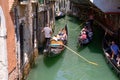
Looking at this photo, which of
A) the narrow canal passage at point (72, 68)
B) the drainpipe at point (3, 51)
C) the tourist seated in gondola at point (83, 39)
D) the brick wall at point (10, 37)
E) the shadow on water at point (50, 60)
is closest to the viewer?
the drainpipe at point (3, 51)

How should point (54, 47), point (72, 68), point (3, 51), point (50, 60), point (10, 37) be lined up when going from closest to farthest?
point (3, 51) → point (10, 37) → point (72, 68) → point (50, 60) → point (54, 47)

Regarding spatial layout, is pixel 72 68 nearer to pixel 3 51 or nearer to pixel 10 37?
pixel 10 37

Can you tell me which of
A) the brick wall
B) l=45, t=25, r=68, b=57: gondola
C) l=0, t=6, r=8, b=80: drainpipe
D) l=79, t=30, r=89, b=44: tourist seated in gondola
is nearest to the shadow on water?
l=45, t=25, r=68, b=57: gondola

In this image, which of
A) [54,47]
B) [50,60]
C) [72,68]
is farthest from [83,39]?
[72,68]

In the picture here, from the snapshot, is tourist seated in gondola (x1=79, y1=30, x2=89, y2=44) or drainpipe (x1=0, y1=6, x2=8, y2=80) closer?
drainpipe (x1=0, y1=6, x2=8, y2=80)

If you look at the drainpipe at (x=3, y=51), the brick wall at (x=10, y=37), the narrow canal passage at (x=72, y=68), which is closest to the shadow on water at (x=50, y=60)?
the narrow canal passage at (x=72, y=68)

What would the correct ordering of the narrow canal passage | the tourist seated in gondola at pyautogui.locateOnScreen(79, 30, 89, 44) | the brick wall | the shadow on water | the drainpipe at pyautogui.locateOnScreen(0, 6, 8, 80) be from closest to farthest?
1. the drainpipe at pyautogui.locateOnScreen(0, 6, 8, 80)
2. the brick wall
3. the narrow canal passage
4. the shadow on water
5. the tourist seated in gondola at pyautogui.locateOnScreen(79, 30, 89, 44)

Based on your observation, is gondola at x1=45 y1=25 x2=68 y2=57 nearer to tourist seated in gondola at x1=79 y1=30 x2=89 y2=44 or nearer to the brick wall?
tourist seated in gondola at x1=79 y1=30 x2=89 y2=44

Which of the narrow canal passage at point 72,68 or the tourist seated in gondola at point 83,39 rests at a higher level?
the tourist seated in gondola at point 83,39

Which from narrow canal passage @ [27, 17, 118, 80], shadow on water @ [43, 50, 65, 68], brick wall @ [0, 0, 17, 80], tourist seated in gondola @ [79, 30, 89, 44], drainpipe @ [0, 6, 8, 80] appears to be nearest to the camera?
drainpipe @ [0, 6, 8, 80]

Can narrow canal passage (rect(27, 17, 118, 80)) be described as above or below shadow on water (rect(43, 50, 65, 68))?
below

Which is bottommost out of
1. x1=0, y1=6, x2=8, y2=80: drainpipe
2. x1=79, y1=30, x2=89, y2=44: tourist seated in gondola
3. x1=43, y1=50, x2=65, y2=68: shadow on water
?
x1=43, y1=50, x2=65, y2=68: shadow on water

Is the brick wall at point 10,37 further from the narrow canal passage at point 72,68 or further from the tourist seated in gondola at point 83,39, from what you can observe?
the tourist seated in gondola at point 83,39

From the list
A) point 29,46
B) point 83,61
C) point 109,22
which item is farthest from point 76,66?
point 109,22
